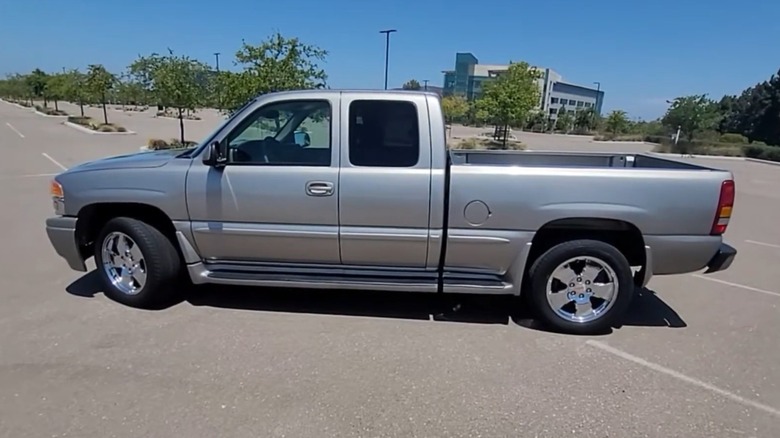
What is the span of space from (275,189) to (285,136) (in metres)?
0.55

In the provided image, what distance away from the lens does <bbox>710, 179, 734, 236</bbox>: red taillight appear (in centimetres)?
362

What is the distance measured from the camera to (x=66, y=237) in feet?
13.7

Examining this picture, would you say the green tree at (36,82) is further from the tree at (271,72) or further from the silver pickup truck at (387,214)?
the silver pickup truck at (387,214)

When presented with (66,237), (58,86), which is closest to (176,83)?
(66,237)

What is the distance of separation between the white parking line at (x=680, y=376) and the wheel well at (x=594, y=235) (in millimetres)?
776

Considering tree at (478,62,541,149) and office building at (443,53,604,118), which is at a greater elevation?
office building at (443,53,604,118)

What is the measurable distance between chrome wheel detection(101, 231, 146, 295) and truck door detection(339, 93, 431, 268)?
1.92 meters

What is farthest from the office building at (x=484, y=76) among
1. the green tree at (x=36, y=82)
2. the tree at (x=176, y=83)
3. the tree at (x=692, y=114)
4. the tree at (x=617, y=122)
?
the tree at (x=176, y=83)

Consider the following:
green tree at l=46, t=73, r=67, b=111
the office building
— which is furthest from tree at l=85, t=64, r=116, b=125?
the office building

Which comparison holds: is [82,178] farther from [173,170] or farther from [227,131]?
[227,131]

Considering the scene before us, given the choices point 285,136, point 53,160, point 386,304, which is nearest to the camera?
point 285,136

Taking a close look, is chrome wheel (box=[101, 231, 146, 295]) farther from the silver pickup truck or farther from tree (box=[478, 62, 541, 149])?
tree (box=[478, 62, 541, 149])

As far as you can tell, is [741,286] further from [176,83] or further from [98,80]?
[98,80]

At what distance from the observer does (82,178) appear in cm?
414
